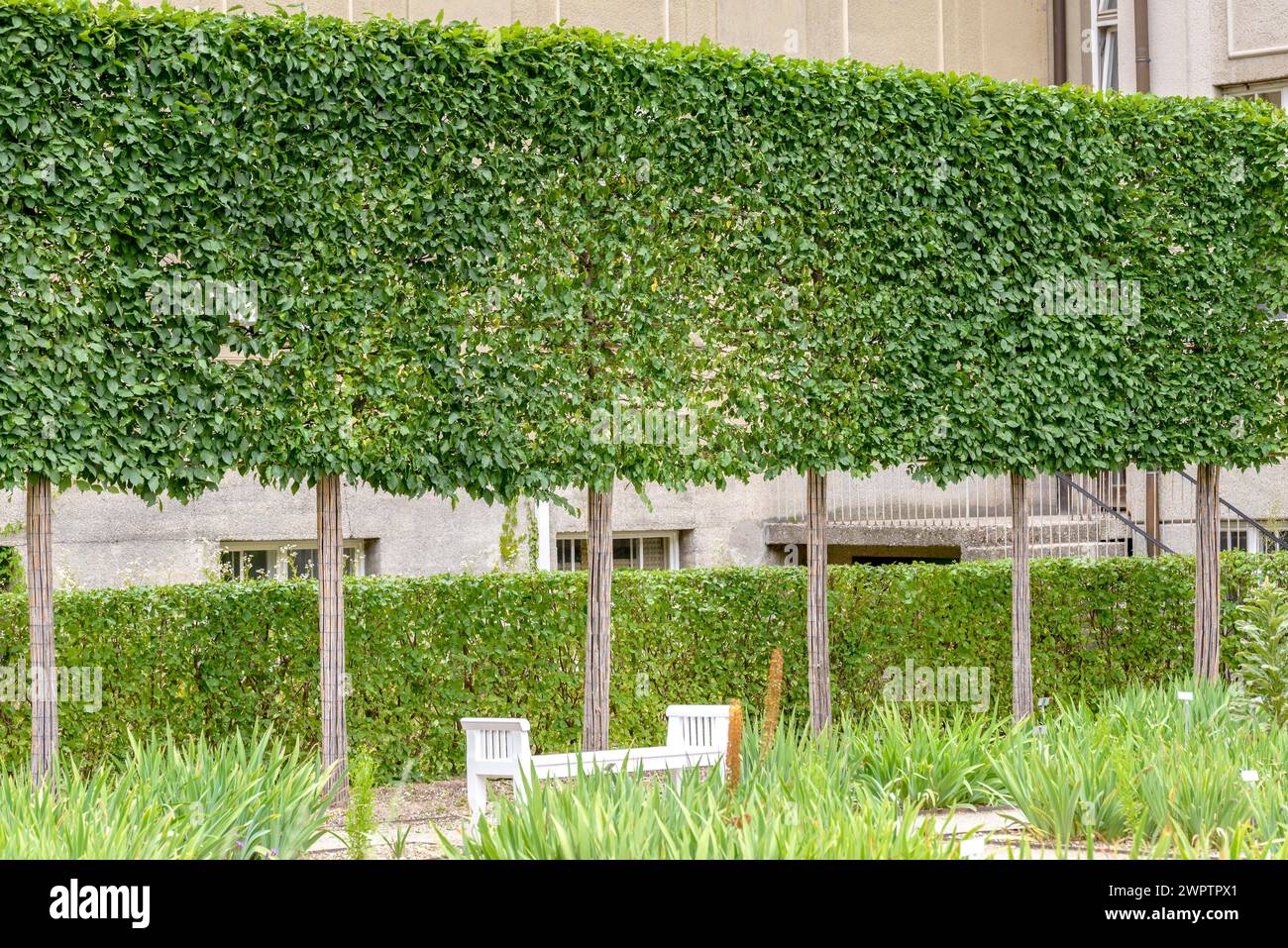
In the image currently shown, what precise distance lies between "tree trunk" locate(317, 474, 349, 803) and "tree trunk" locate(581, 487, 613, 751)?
5.44 ft

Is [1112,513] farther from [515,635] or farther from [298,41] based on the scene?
[298,41]

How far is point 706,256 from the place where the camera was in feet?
32.0

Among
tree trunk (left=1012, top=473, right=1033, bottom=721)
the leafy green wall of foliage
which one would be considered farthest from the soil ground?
tree trunk (left=1012, top=473, right=1033, bottom=721)

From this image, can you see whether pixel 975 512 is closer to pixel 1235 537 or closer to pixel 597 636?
pixel 1235 537

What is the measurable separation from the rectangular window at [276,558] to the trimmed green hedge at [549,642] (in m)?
4.29

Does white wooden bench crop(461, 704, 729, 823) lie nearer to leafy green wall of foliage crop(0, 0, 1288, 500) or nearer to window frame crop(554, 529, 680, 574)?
leafy green wall of foliage crop(0, 0, 1288, 500)

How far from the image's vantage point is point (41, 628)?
8234 mm

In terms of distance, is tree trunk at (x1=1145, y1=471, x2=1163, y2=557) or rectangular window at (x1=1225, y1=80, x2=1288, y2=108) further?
rectangular window at (x1=1225, y1=80, x2=1288, y2=108)

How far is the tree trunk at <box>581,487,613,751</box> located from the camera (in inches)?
379

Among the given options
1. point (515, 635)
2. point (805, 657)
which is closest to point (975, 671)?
point (805, 657)

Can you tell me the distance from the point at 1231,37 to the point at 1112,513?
21.5 feet

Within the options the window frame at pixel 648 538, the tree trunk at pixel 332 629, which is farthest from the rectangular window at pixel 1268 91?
the tree trunk at pixel 332 629

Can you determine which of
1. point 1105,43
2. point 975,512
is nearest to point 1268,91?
point 1105,43

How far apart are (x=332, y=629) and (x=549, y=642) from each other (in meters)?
1.90
